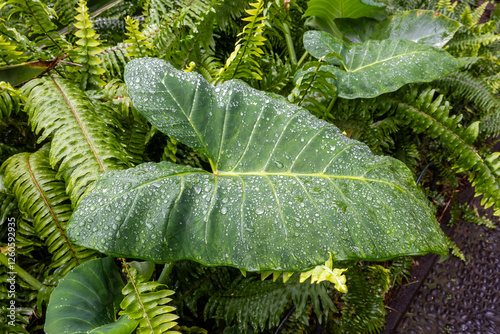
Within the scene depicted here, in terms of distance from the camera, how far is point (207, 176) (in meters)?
0.98

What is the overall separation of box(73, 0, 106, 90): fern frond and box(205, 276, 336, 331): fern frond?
123 centimetres

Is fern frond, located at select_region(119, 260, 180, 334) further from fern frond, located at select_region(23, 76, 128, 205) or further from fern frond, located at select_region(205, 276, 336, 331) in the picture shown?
fern frond, located at select_region(205, 276, 336, 331)

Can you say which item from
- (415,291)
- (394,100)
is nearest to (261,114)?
(394,100)

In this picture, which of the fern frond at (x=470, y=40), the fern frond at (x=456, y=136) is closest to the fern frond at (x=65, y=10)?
the fern frond at (x=456, y=136)

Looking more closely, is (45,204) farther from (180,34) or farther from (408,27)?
(408,27)

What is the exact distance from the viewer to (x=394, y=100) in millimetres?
1850

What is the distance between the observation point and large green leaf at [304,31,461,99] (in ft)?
4.95

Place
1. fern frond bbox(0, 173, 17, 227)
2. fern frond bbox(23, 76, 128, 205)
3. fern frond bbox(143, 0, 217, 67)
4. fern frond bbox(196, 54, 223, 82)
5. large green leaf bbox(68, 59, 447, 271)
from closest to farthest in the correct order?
large green leaf bbox(68, 59, 447, 271) < fern frond bbox(23, 76, 128, 205) < fern frond bbox(0, 173, 17, 227) < fern frond bbox(143, 0, 217, 67) < fern frond bbox(196, 54, 223, 82)

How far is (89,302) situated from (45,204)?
495 mm

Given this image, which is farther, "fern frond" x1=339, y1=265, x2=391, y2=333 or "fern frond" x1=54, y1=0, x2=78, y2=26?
"fern frond" x1=54, y1=0, x2=78, y2=26

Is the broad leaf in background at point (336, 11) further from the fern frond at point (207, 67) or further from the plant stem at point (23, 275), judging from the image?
the plant stem at point (23, 275)

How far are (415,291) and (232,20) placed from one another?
253 centimetres

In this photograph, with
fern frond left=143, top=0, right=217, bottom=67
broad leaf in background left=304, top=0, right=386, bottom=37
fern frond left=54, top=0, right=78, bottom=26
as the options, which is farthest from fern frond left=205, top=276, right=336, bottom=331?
fern frond left=54, top=0, right=78, bottom=26

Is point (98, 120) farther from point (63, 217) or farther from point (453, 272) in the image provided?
point (453, 272)
